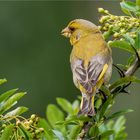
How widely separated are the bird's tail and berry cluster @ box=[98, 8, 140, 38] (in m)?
0.42

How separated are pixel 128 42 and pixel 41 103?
720 cm

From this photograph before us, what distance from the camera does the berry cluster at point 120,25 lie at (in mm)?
3688

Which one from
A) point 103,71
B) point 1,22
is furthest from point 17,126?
point 1,22

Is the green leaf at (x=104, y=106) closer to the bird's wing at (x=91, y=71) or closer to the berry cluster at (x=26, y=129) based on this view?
the berry cluster at (x=26, y=129)

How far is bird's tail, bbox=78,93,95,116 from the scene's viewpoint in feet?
11.9

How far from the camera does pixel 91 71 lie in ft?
14.6

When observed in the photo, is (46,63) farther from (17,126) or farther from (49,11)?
(17,126)

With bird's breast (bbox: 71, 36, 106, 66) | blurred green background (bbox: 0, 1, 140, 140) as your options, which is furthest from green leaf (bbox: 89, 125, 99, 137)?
blurred green background (bbox: 0, 1, 140, 140)

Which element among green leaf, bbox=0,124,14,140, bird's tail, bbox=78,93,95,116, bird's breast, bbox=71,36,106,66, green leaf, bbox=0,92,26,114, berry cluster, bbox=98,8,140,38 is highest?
berry cluster, bbox=98,8,140,38

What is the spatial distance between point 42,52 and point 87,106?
780 cm

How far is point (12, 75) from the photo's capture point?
10617 millimetres

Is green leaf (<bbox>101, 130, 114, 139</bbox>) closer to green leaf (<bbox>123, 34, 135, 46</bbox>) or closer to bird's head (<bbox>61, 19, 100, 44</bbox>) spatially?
green leaf (<bbox>123, 34, 135, 46</bbox>)

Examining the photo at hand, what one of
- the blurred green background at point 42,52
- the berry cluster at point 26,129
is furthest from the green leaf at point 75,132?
the blurred green background at point 42,52

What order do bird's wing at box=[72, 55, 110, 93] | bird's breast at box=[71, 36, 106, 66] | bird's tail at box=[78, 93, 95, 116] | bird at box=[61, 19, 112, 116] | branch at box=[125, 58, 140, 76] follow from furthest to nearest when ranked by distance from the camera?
1. bird's breast at box=[71, 36, 106, 66]
2. bird's wing at box=[72, 55, 110, 93]
3. bird at box=[61, 19, 112, 116]
4. bird's tail at box=[78, 93, 95, 116]
5. branch at box=[125, 58, 140, 76]
